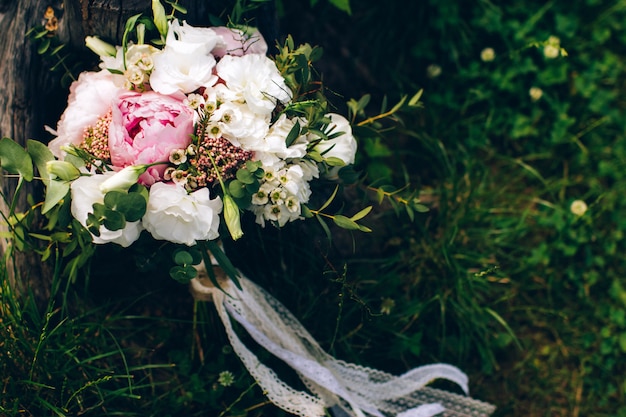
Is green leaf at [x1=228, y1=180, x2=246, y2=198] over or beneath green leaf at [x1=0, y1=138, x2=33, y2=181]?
beneath

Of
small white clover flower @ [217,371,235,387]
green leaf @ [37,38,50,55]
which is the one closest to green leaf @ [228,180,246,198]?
green leaf @ [37,38,50,55]

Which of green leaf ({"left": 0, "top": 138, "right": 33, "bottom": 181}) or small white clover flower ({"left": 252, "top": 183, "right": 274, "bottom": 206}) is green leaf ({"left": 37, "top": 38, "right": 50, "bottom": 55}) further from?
small white clover flower ({"left": 252, "top": 183, "right": 274, "bottom": 206})

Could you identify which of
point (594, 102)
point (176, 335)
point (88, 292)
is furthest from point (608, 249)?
point (88, 292)

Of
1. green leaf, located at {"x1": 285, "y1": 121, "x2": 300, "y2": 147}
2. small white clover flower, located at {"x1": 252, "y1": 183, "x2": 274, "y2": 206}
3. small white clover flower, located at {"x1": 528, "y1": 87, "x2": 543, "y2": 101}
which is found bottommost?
small white clover flower, located at {"x1": 528, "y1": 87, "x2": 543, "y2": 101}

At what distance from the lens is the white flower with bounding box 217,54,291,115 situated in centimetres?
148

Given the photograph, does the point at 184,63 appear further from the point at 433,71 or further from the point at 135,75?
the point at 433,71

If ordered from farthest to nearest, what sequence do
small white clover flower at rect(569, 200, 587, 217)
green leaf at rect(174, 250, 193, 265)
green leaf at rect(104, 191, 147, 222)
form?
1. small white clover flower at rect(569, 200, 587, 217)
2. green leaf at rect(174, 250, 193, 265)
3. green leaf at rect(104, 191, 147, 222)

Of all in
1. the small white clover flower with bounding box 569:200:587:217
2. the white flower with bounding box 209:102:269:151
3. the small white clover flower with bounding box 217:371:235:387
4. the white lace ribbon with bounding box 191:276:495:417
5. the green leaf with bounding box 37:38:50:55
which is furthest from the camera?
the small white clover flower with bounding box 569:200:587:217

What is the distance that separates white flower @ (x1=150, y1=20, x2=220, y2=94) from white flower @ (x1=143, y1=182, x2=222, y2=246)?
0.83ft

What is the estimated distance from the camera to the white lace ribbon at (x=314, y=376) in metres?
1.95

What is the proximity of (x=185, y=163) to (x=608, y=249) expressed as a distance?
1.93 meters

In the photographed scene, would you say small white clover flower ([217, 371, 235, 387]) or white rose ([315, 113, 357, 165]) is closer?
white rose ([315, 113, 357, 165])

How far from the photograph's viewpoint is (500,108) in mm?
2664

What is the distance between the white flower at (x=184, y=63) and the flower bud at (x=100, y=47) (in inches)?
7.9
